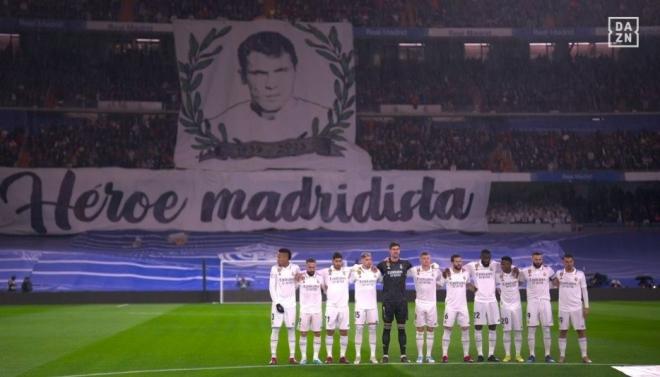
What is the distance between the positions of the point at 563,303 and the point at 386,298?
13.2 feet

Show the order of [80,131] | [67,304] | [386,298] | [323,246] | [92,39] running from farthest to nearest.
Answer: [92,39] < [80,131] < [323,246] < [67,304] < [386,298]

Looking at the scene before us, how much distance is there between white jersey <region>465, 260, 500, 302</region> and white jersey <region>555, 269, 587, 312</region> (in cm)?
149

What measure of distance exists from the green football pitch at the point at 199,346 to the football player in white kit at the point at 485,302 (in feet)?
2.80

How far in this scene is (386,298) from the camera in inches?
833

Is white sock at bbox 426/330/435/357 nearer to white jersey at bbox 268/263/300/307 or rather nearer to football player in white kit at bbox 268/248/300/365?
football player in white kit at bbox 268/248/300/365

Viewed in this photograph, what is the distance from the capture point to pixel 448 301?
71.3 ft

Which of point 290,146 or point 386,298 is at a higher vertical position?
point 290,146

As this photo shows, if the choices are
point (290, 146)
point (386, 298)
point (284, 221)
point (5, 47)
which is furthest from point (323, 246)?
point (386, 298)

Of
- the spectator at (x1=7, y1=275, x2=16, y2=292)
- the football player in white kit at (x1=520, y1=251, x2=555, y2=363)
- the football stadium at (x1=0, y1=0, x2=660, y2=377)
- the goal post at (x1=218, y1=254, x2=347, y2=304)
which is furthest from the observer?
the football stadium at (x1=0, y1=0, x2=660, y2=377)

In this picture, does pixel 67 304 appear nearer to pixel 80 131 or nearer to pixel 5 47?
pixel 80 131

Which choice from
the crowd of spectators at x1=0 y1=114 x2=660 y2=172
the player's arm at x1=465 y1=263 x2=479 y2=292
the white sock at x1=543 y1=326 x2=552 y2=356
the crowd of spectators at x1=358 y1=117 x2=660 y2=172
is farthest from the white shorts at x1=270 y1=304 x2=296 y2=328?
the crowd of spectators at x1=358 y1=117 x2=660 y2=172

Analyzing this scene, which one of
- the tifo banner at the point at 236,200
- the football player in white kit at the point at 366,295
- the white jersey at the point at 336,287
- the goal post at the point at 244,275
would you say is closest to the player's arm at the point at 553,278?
the football player in white kit at the point at 366,295

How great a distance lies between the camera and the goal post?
4597 centimetres

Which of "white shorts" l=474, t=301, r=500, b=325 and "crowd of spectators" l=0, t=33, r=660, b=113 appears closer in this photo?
"white shorts" l=474, t=301, r=500, b=325
